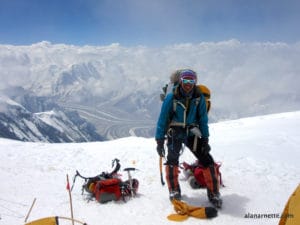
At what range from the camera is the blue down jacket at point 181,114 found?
21.7 ft

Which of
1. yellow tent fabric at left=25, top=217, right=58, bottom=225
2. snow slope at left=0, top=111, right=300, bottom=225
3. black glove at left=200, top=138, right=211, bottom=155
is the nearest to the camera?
yellow tent fabric at left=25, top=217, right=58, bottom=225

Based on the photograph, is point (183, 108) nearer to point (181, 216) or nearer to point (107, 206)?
point (181, 216)

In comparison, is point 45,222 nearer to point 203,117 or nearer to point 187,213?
point 187,213

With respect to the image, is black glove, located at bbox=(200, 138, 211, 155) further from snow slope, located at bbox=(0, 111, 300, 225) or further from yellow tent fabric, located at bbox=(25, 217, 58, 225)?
yellow tent fabric, located at bbox=(25, 217, 58, 225)

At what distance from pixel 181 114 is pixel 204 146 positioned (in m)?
0.94

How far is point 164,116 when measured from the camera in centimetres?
668

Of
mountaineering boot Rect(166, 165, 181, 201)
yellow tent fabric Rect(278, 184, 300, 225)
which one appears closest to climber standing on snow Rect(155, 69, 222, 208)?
mountaineering boot Rect(166, 165, 181, 201)

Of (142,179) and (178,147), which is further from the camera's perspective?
(142,179)

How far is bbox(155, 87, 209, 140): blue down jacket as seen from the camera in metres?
6.61

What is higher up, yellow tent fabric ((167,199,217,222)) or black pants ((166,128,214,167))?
black pants ((166,128,214,167))

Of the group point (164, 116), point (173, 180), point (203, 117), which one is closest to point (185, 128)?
point (203, 117)

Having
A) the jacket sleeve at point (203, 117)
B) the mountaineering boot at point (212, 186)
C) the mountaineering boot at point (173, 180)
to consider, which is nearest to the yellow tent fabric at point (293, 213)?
the mountaineering boot at point (212, 186)

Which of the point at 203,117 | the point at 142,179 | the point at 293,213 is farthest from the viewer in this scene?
the point at 142,179

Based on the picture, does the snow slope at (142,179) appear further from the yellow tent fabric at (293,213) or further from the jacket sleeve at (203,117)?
the yellow tent fabric at (293,213)
